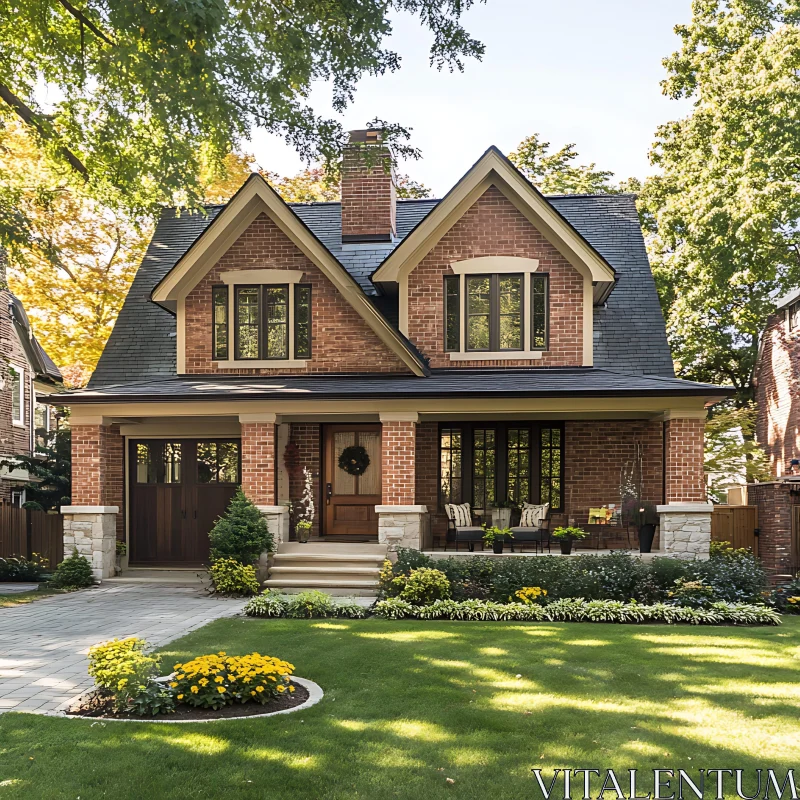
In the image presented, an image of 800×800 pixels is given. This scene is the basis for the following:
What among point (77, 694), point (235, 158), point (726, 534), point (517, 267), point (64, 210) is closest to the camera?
point (77, 694)

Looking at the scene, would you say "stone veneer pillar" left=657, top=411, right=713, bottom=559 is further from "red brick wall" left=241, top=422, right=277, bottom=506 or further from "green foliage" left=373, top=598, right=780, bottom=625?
"red brick wall" left=241, top=422, right=277, bottom=506

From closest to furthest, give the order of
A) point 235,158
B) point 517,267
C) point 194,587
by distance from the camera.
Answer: point 194,587 → point 517,267 → point 235,158

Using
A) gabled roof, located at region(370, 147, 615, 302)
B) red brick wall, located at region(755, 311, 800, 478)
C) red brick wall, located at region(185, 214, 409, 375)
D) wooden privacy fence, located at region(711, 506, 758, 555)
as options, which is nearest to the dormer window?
red brick wall, located at region(185, 214, 409, 375)

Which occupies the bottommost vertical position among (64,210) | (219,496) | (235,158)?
(219,496)

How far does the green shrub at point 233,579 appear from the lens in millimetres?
14273

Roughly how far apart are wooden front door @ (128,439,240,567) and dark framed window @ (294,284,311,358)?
245cm

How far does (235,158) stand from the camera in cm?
2953

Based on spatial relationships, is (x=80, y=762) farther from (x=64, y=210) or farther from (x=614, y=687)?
(x=64, y=210)

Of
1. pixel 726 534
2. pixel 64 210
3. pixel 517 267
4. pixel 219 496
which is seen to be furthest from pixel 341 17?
pixel 64 210

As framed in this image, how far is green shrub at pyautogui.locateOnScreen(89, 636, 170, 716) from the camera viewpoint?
7.06 m

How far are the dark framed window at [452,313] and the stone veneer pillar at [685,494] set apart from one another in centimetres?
452

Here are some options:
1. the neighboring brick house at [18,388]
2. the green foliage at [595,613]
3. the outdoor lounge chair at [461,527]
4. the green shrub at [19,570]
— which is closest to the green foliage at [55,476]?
the green shrub at [19,570]

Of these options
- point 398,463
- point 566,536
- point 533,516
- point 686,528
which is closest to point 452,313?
point 398,463

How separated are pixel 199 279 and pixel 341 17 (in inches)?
298
